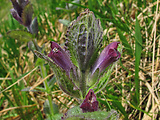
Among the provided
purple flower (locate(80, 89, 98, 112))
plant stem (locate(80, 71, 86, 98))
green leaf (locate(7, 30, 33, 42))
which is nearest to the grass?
green leaf (locate(7, 30, 33, 42))

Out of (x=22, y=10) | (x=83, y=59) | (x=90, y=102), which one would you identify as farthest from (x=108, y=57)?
(x=22, y=10)

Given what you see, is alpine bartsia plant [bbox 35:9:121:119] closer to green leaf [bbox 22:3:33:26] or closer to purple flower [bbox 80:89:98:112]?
purple flower [bbox 80:89:98:112]

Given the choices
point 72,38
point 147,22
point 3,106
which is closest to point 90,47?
point 72,38

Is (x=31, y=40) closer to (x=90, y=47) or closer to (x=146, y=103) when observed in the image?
(x=90, y=47)

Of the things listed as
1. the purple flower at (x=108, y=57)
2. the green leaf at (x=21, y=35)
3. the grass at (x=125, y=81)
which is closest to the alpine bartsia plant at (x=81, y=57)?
the purple flower at (x=108, y=57)

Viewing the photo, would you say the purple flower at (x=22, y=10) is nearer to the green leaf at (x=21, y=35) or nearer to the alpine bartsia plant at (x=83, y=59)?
the green leaf at (x=21, y=35)

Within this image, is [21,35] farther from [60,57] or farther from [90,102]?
[90,102]

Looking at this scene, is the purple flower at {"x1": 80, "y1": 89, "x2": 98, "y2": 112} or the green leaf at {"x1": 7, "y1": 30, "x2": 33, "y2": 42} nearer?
the purple flower at {"x1": 80, "y1": 89, "x2": 98, "y2": 112}
